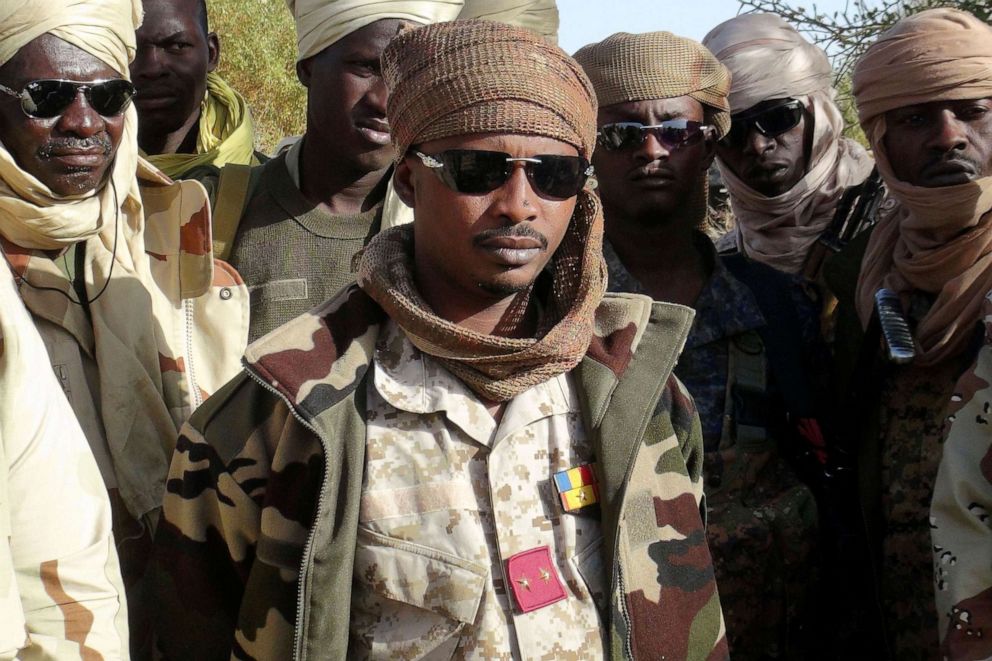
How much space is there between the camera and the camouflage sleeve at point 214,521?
2.38 m

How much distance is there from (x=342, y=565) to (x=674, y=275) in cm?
179

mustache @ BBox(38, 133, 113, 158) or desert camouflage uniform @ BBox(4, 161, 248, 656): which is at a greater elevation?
mustache @ BBox(38, 133, 113, 158)

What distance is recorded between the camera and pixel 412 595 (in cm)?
229

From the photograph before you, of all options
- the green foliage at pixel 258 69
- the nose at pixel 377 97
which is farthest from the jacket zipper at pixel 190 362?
the green foliage at pixel 258 69

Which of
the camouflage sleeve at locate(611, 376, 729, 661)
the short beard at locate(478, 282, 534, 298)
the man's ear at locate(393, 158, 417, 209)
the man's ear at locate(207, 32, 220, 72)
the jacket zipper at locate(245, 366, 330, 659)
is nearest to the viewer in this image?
the jacket zipper at locate(245, 366, 330, 659)

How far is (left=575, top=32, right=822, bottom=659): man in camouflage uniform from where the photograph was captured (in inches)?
132

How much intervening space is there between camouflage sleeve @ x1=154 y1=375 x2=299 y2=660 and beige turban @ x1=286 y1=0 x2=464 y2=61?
1.58 meters

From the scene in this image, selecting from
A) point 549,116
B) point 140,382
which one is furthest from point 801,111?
point 140,382

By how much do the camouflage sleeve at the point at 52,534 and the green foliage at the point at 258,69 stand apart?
8.62 metres

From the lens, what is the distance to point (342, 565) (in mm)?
2260

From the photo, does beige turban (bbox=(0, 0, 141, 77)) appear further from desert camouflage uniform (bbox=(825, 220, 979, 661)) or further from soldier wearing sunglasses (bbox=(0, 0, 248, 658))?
desert camouflage uniform (bbox=(825, 220, 979, 661))

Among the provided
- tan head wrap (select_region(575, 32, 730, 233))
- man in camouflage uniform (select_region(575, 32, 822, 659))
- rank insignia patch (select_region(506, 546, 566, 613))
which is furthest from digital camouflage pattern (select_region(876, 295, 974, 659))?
rank insignia patch (select_region(506, 546, 566, 613))

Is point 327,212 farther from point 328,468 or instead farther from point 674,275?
point 328,468

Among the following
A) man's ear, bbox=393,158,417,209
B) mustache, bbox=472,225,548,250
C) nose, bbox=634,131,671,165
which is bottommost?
nose, bbox=634,131,671,165
